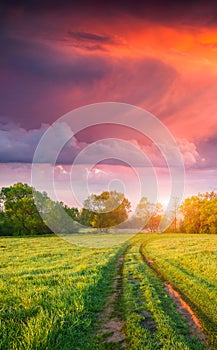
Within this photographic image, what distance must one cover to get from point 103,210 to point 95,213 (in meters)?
3.11

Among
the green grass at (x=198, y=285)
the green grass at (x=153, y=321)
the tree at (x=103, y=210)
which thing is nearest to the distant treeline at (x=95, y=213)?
the tree at (x=103, y=210)

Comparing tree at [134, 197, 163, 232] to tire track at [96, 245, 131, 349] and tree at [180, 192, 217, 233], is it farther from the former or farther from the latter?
tire track at [96, 245, 131, 349]

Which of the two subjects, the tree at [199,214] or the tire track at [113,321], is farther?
the tree at [199,214]

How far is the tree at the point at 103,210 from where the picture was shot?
89.5 metres

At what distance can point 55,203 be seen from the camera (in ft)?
269

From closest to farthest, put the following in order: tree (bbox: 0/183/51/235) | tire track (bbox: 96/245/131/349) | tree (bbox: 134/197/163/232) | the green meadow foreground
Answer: the green meadow foreground, tire track (bbox: 96/245/131/349), tree (bbox: 0/183/51/235), tree (bbox: 134/197/163/232)

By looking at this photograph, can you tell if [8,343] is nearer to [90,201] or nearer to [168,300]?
[168,300]

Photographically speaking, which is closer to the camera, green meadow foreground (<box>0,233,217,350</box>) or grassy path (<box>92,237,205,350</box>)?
grassy path (<box>92,237,205,350</box>)

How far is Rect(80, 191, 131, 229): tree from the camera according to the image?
89.5 metres

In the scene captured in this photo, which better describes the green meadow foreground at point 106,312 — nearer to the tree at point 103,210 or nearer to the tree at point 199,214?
the tree at point 103,210

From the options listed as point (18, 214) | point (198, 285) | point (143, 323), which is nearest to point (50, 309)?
point (143, 323)

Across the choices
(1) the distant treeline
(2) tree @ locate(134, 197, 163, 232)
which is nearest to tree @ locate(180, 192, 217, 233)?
(1) the distant treeline

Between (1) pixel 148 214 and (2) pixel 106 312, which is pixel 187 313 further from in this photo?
(1) pixel 148 214

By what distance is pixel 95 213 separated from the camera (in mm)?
91375
